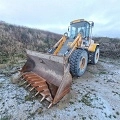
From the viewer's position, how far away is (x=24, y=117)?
326 cm

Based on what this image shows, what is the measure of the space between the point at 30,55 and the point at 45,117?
8.82 feet

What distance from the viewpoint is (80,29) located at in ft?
23.2

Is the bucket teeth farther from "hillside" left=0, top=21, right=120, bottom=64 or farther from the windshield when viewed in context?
"hillside" left=0, top=21, right=120, bottom=64

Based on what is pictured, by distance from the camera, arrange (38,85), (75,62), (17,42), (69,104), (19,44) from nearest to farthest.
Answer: (69,104)
(38,85)
(75,62)
(19,44)
(17,42)

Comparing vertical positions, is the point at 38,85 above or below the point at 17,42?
below

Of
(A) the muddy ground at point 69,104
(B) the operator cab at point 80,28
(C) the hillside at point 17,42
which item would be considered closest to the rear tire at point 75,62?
(A) the muddy ground at point 69,104

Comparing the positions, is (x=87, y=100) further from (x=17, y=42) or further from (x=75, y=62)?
(x=17, y=42)

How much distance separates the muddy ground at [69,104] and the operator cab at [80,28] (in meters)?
2.78

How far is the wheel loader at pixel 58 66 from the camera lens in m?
3.89

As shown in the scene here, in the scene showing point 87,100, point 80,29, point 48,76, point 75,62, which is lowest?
point 87,100

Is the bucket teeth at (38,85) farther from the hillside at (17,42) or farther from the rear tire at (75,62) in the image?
the hillside at (17,42)

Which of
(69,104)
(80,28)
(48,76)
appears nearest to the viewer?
(69,104)

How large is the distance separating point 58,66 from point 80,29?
3.36m

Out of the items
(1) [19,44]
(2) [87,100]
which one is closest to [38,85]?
(2) [87,100]
